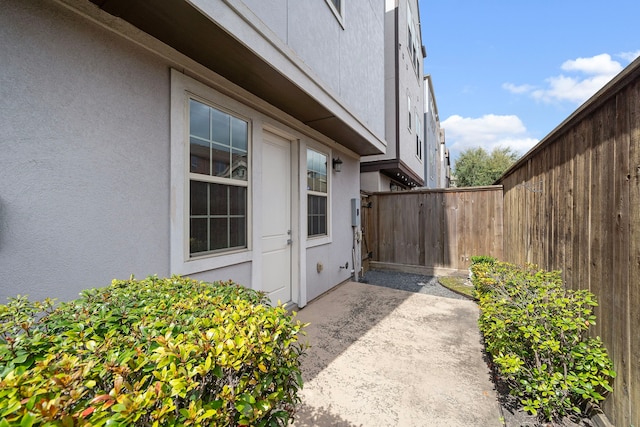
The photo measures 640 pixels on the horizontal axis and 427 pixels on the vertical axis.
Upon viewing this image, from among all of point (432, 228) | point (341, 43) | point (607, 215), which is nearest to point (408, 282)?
point (432, 228)

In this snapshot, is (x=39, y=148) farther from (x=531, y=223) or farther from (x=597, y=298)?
(x=531, y=223)

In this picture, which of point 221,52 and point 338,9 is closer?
point 221,52

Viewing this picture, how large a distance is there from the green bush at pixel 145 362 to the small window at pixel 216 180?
4.38 ft

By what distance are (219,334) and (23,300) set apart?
1.12 m

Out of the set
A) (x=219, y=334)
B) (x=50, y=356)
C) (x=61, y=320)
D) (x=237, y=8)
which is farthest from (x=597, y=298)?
(x=237, y=8)

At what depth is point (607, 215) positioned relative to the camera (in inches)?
77.4

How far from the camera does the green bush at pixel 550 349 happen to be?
1966 millimetres

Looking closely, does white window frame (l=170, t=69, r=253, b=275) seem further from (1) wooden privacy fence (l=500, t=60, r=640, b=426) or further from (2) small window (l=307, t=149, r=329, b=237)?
(1) wooden privacy fence (l=500, t=60, r=640, b=426)

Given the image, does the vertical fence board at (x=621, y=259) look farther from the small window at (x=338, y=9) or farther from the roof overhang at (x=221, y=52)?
the small window at (x=338, y=9)

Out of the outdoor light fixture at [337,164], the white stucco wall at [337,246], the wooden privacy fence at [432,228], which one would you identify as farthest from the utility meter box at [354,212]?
the wooden privacy fence at [432,228]

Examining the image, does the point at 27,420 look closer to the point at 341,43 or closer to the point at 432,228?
the point at 341,43

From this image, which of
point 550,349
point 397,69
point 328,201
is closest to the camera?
point 550,349

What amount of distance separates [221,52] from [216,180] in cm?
125

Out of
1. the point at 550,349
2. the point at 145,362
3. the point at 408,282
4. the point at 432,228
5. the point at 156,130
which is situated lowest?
the point at 408,282
